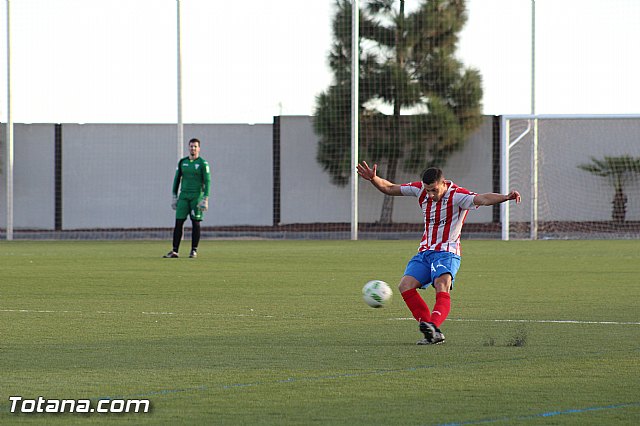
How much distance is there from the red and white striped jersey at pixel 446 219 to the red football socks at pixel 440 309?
464 millimetres

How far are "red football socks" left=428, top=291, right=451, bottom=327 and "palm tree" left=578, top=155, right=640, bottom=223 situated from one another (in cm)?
2369

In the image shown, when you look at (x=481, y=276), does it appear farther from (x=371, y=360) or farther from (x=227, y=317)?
(x=371, y=360)

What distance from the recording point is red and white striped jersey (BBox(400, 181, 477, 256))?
9.68 meters

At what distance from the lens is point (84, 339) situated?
9.12 m

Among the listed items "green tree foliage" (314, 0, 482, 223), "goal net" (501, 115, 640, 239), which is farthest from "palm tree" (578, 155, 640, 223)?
"green tree foliage" (314, 0, 482, 223)

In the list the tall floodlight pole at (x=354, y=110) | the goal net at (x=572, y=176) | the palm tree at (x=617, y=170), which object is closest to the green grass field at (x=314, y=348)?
the tall floodlight pole at (x=354, y=110)

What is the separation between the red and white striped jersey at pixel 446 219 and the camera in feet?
31.8

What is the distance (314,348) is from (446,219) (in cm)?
185

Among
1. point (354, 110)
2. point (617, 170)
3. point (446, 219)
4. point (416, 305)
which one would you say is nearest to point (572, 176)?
point (617, 170)

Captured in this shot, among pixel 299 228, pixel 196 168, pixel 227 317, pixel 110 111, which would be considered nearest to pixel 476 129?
pixel 299 228

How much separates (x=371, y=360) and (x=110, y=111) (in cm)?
2696

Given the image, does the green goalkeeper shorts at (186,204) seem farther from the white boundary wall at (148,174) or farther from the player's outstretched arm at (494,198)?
the white boundary wall at (148,174)

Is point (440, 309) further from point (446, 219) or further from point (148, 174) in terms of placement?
point (148, 174)

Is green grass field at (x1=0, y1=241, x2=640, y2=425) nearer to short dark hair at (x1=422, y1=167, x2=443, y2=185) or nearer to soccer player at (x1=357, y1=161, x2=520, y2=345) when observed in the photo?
soccer player at (x1=357, y1=161, x2=520, y2=345)
